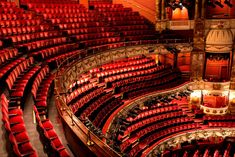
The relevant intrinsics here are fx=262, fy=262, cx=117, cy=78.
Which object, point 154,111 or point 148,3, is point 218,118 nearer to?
point 154,111

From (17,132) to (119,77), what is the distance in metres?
4.25

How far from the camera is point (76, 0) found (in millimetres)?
8586

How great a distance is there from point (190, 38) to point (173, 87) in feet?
6.13

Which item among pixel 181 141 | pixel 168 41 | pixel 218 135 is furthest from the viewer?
pixel 168 41

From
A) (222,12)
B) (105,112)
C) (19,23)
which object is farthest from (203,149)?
(19,23)

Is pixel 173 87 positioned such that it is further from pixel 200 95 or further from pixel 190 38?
pixel 190 38

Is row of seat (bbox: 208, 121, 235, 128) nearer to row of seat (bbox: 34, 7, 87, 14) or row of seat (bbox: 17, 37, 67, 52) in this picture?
Result: row of seat (bbox: 17, 37, 67, 52)

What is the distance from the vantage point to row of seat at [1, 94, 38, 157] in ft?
6.05

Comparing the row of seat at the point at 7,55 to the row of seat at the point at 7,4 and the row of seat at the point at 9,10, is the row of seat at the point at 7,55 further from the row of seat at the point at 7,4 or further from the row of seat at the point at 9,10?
the row of seat at the point at 7,4

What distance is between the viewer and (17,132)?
2117 millimetres

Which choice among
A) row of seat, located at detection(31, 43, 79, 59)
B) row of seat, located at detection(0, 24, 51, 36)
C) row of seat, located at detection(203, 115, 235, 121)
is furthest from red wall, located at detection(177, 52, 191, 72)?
row of seat, located at detection(0, 24, 51, 36)

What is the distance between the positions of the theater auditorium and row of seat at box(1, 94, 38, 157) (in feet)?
0.04

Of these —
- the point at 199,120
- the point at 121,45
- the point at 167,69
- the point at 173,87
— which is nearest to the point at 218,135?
the point at 199,120

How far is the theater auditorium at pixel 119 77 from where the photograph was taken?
2832 mm
